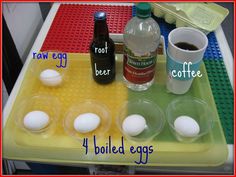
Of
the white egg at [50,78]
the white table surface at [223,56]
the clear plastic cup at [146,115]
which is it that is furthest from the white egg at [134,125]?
the white egg at [50,78]

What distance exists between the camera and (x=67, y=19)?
90 cm

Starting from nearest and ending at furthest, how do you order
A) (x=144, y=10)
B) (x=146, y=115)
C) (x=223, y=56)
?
1. (x=144, y=10)
2. (x=146, y=115)
3. (x=223, y=56)

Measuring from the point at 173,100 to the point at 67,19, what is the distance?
1.59 ft

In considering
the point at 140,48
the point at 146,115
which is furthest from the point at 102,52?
the point at 146,115

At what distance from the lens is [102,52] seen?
0.61 meters

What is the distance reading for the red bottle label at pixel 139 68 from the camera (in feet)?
1.94

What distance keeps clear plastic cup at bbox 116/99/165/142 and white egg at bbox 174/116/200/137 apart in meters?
0.05

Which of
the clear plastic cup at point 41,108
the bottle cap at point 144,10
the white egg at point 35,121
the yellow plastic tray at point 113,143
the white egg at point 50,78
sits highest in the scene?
the bottle cap at point 144,10

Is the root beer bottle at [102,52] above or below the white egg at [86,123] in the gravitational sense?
above

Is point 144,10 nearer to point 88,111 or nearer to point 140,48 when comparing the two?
point 140,48

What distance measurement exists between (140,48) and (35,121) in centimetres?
30

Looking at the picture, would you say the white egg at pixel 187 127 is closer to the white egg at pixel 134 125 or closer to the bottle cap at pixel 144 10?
the white egg at pixel 134 125

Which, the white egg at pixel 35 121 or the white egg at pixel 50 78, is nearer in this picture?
the white egg at pixel 35 121

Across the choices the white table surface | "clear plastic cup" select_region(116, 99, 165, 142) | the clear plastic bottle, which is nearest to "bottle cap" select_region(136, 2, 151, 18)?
the clear plastic bottle
